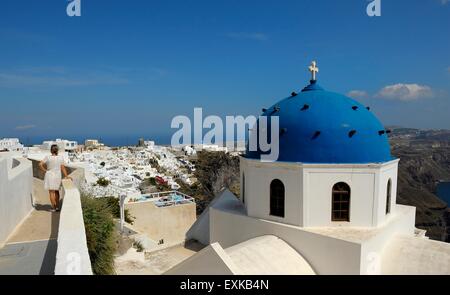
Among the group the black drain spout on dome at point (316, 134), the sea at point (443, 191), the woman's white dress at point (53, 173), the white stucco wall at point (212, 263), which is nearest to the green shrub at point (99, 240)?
the woman's white dress at point (53, 173)

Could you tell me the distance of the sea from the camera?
76.6 meters

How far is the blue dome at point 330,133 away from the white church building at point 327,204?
0.09 ft

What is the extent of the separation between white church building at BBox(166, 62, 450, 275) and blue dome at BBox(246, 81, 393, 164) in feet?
0.09

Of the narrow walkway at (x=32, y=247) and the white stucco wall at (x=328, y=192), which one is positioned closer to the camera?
the narrow walkway at (x=32, y=247)

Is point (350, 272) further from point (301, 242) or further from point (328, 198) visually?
point (328, 198)

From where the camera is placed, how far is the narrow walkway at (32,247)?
4.33 metres

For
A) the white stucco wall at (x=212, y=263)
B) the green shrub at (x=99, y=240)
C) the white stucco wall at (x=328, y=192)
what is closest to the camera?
the green shrub at (x=99, y=240)

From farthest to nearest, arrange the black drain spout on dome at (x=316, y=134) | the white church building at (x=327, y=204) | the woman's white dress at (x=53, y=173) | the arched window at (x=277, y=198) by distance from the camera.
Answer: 1. the arched window at (x=277, y=198)
2. the black drain spout on dome at (x=316, y=134)
3. the white church building at (x=327, y=204)
4. the woman's white dress at (x=53, y=173)

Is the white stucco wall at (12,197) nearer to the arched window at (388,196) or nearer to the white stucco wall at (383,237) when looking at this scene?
the white stucco wall at (383,237)

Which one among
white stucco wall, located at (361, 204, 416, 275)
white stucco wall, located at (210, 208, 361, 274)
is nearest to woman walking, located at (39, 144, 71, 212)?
white stucco wall, located at (210, 208, 361, 274)

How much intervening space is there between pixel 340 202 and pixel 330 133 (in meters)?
1.92

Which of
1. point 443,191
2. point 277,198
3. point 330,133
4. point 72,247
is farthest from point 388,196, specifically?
point 443,191

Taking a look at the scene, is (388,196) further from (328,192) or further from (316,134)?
(316,134)

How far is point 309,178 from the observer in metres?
8.59
